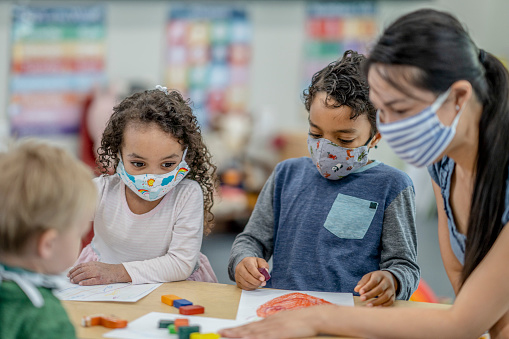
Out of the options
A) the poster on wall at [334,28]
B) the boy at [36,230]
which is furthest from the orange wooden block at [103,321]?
the poster on wall at [334,28]

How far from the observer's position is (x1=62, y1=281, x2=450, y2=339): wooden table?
1.00m

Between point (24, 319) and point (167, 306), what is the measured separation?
333 millimetres

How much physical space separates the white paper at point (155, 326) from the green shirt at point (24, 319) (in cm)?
11

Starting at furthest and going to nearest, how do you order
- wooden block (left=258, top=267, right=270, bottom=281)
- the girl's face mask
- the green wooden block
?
the girl's face mask < wooden block (left=258, top=267, right=270, bottom=281) < the green wooden block

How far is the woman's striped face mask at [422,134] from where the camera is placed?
96 centimetres

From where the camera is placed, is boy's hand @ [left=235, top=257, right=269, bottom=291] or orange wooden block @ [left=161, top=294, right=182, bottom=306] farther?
boy's hand @ [left=235, top=257, right=269, bottom=291]

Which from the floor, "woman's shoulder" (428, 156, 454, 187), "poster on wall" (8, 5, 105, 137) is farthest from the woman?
"poster on wall" (8, 5, 105, 137)

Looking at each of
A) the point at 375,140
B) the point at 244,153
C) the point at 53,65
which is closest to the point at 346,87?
the point at 375,140

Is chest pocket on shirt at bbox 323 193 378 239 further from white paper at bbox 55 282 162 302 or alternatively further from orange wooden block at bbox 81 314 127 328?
orange wooden block at bbox 81 314 127 328

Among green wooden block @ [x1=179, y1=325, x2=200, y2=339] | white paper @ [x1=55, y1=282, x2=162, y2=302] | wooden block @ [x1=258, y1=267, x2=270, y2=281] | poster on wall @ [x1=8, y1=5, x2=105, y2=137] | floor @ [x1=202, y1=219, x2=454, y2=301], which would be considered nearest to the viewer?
green wooden block @ [x1=179, y1=325, x2=200, y2=339]

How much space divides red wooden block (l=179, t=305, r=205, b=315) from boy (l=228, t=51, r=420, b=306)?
182 mm

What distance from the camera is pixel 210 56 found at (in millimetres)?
4426

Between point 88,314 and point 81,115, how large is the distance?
3418 millimetres

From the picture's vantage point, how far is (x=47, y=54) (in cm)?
429
